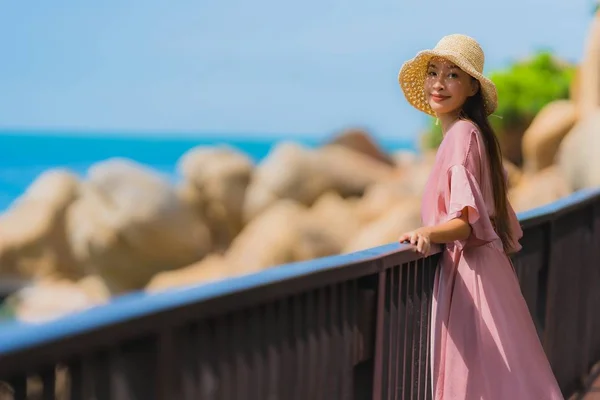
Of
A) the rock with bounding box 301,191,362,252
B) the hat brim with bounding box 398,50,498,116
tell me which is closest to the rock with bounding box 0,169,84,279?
the rock with bounding box 301,191,362,252

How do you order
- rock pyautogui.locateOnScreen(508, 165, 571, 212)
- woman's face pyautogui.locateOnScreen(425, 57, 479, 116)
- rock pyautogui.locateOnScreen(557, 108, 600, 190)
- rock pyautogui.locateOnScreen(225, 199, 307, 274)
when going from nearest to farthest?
woman's face pyautogui.locateOnScreen(425, 57, 479, 116)
rock pyautogui.locateOnScreen(557, 108, 600, 190)
rock pyautogui.locateOnScreen(508, 165, 571, 212)
rock pyautogui.locateOnScreen(225, 199, 307, 274)

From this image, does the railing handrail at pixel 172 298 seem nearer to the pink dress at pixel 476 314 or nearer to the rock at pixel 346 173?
the pink dress at pixel 476 314

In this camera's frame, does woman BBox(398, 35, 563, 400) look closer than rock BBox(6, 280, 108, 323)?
Yes

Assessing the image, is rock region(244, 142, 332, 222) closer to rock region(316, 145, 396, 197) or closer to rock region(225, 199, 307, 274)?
rock region(316, 145, 396, 197)

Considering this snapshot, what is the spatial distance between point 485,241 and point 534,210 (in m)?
1.21

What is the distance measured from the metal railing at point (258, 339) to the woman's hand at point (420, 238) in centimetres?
5

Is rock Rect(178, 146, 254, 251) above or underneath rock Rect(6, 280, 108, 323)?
above

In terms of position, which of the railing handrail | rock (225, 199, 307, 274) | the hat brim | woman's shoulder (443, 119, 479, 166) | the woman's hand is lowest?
rock (225, 199, 307, 274)

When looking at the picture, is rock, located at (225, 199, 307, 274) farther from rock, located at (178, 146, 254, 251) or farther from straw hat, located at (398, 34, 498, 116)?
straw hat, located at (398, 34, 498, 116)

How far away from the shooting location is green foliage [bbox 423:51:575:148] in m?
32.6

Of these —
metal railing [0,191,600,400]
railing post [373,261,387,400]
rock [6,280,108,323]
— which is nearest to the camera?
metal railing [0,191,600,400]

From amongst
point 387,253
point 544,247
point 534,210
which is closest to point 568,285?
point 544,247

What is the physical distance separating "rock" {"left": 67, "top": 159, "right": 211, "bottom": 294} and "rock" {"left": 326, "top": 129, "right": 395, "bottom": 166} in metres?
6.62

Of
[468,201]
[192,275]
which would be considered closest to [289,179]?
[192,275]
